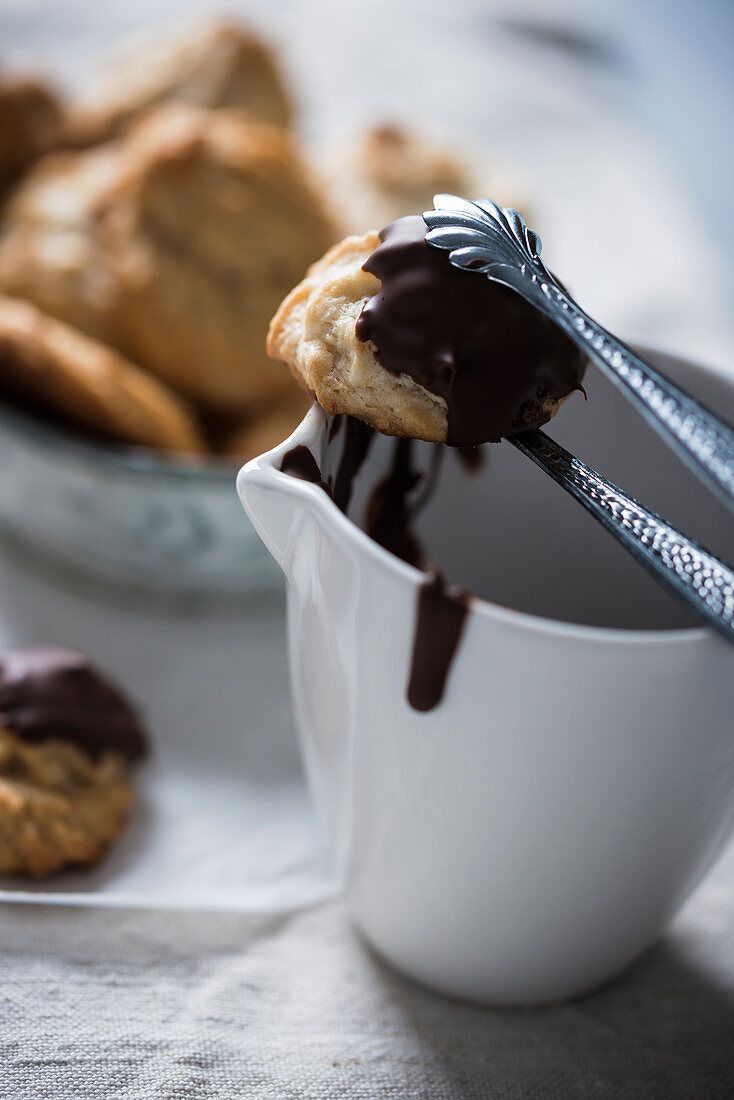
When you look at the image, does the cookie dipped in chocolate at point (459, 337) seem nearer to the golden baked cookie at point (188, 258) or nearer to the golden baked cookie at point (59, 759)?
the golden baked cookie at point (59, 759)

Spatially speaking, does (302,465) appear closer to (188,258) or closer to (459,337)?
(459,337)

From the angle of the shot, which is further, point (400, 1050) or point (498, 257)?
point (400, 1050)

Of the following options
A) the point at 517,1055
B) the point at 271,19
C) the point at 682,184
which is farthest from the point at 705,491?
the point at 271,19

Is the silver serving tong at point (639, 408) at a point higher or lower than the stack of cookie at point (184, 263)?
higher

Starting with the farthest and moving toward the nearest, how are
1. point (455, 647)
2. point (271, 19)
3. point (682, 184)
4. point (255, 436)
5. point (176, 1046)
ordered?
point (271, 19) → point (682, 184) → point (255, 436) → point (176, 1046) → point (455, 647)

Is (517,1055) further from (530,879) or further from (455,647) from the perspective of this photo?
(455,647)

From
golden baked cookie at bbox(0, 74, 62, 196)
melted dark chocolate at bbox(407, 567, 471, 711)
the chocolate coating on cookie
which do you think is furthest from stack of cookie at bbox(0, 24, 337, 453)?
melted dark chocolate at bbox(407, 567, 471, 711)

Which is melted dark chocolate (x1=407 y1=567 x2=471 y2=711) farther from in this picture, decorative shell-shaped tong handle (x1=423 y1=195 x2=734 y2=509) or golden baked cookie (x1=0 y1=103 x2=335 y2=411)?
golden baked cookie (x1=0 y1=103 x2=335 y2=411)

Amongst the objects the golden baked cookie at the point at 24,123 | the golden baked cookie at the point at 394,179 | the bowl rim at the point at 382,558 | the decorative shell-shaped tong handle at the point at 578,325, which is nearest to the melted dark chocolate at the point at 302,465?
the bowl rim at the point at 382,558
